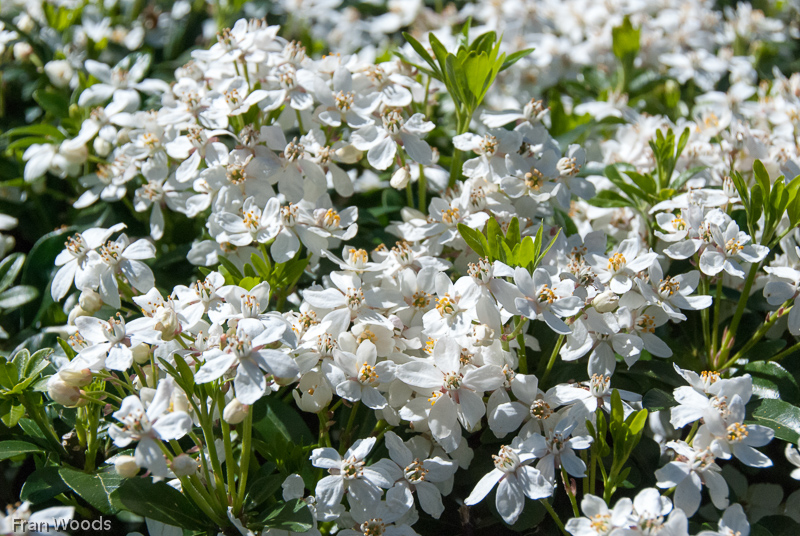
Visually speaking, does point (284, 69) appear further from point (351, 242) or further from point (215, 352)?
point (215, 352)

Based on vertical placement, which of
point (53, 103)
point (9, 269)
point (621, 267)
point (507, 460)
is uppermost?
point (53, 103)

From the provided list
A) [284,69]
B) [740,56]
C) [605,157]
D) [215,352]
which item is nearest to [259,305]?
[215,352]

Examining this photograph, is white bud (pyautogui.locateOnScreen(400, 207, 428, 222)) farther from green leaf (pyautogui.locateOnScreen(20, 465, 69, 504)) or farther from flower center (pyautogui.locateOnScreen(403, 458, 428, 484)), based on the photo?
green leaf (pyautogui.locateOnScreen(20, 465, 69, 504))

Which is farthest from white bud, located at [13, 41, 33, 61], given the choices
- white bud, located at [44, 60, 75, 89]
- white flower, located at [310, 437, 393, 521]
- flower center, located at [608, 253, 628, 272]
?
flower center, located at [608, 253, 628, 272]

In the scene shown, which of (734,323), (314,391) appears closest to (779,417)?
(734,323)

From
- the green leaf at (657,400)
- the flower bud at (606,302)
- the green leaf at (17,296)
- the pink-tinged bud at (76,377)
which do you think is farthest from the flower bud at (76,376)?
the green leaf at (657,400)

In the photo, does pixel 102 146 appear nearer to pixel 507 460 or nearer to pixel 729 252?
pixel 507 460
